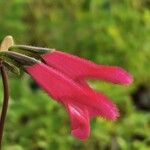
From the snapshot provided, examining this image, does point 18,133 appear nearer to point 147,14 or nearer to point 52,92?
point 147,14

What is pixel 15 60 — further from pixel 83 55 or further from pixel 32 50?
pixel 83 55

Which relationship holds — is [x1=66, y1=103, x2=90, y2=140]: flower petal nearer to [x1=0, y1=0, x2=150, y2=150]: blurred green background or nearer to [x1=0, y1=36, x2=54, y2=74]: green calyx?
[x1=0, y1=36, x2=54, y2=74]: green calyx

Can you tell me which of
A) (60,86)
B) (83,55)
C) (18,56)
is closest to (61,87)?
(60,86)

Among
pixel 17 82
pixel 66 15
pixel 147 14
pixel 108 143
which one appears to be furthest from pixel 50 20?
pixel 108 143

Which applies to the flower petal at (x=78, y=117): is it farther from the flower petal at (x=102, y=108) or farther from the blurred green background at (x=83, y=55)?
the blurred green background at (x=83, y=55)

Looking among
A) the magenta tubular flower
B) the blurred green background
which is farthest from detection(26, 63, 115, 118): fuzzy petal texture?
the blurred green background
